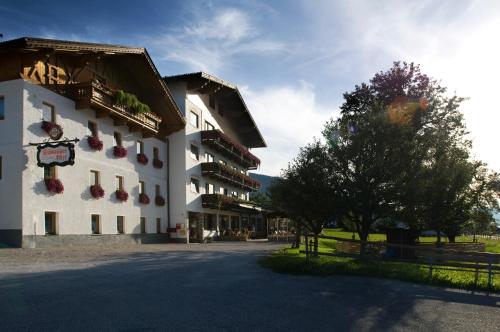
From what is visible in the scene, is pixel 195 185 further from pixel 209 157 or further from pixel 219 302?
pixel 219 302

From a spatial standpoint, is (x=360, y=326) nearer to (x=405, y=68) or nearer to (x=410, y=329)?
(x=410, y=329)

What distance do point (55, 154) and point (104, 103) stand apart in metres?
5.94

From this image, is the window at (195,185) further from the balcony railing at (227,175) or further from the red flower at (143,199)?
the red flower at (143,199)

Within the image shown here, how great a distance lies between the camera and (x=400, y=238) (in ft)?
66.2

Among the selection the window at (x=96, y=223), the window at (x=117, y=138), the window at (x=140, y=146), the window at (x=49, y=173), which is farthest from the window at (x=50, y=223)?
the window at (x=140, y=146)

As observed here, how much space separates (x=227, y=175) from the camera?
44125 millimetres

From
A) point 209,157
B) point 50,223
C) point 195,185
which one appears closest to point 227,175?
point 209,157

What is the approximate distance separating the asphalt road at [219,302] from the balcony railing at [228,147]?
1048 inches

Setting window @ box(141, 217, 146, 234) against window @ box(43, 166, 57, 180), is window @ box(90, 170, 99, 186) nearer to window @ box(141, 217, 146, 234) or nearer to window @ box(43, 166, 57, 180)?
window @ box(43, 166, 57, 180)

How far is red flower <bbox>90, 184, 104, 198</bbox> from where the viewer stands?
2568cm

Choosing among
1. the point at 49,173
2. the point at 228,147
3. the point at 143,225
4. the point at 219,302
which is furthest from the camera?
the point at 228,147

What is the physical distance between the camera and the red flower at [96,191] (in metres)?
25.7

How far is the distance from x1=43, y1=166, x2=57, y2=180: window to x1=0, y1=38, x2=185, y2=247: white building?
5cm

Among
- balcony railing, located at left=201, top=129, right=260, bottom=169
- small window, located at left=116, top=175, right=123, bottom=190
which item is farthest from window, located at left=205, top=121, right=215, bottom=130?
small window, located at left=116, top=175, right=123, bottom=190
